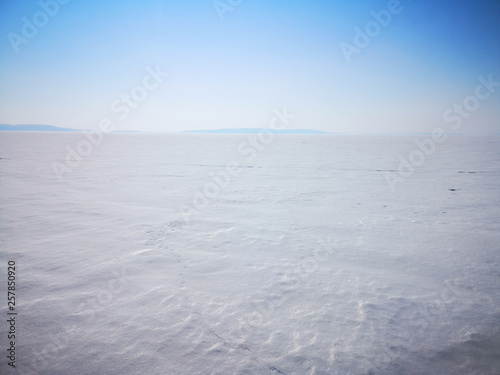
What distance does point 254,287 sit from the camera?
2352 mm

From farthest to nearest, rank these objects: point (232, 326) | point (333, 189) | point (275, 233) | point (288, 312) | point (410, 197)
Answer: point (333, 189), point (410, 197), point (275, 233), point (288, 312), point (232, 326)

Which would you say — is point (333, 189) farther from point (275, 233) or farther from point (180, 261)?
point (180, 261)

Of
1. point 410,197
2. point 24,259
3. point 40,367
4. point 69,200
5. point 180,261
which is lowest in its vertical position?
point 410,197

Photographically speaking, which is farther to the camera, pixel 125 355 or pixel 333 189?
pixel 333 189

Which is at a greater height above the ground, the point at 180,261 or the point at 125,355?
the point at 180,261

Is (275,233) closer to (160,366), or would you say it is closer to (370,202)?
(160,366)

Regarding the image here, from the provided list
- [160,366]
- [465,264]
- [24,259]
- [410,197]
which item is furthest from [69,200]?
[410,197]

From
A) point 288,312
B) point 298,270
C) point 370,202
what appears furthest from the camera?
point 370,202

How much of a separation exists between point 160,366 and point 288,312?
101cm

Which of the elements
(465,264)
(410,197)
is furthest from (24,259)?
(410,197)

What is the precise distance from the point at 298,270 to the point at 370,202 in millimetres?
3260

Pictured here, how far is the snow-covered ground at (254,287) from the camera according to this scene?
1.62 meters

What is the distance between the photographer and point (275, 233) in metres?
3.62

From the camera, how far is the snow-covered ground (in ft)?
5.31
